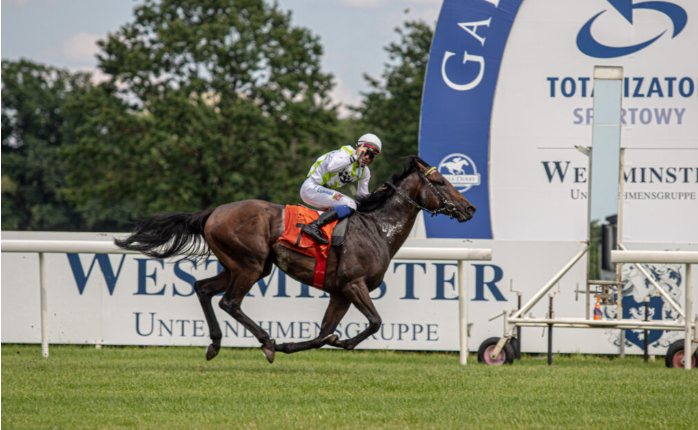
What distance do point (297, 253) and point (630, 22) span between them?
21.9 ft

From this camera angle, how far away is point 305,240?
633 cm

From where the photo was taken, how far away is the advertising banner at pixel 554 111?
34.8 feet

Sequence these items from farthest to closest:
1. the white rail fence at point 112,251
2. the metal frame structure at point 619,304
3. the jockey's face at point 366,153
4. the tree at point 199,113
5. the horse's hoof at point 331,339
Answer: the tree at point 199,113 < the white rail fence at point 112,251 < the metal frame structure at point 619,304 < the jockey's face at point 366,153 < the horse's hoof at point 331,339

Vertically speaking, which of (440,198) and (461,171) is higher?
(461,171)

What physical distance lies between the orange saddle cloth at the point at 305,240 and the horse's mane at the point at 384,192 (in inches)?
18.5

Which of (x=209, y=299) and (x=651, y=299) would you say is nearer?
(x=209, y=299)

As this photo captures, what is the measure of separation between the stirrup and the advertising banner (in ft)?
16.3

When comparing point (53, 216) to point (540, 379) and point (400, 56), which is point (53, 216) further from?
point (540, 379)

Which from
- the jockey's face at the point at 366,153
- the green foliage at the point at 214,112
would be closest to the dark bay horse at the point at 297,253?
the jockey's face at the point at 366,153

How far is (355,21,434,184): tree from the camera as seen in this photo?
2925 cm

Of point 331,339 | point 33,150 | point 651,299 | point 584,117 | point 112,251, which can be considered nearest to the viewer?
point 331,339

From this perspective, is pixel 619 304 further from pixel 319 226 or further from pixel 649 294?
pixel 319 226

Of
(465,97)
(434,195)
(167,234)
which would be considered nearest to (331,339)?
(434,195)

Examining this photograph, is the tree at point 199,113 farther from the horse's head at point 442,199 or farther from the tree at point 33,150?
the horse's head at point 442,199
